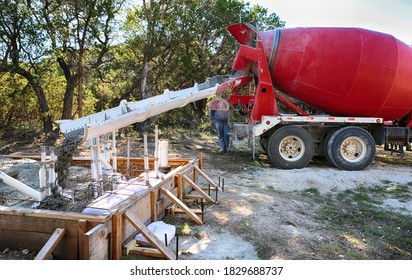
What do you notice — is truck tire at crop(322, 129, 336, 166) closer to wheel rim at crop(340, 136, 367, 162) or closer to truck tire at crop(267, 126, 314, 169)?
wheel rim at crop(340, 136, 367, 162)

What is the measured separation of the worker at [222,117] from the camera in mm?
10742

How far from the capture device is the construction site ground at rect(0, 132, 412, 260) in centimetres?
405

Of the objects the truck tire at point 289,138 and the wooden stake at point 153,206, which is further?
the truck tire at point 289,138

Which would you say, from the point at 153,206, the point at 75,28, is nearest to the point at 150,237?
the point at 153,206

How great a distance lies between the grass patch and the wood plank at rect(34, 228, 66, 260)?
2914 mm

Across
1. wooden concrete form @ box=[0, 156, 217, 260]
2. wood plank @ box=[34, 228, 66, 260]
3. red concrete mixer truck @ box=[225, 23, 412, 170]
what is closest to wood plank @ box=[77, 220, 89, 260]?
wooden concrete form @ box=[0, 156, 217, 260]

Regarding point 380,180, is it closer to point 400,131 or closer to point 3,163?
point 400,131

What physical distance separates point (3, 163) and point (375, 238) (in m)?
7.28

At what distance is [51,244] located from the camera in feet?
10.0

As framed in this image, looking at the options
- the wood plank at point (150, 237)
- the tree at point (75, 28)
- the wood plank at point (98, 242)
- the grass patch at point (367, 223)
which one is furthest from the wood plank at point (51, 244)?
the tree at point (75, 28)

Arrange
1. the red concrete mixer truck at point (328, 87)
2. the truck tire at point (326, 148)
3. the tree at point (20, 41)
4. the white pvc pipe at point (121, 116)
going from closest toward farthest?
1. the white pvc pipe at point (121, 116)
2. the red concrete mixer truck at point (328, 87)
3. the truck tire at point (326, 148)
4. the tree at point (20, 41)

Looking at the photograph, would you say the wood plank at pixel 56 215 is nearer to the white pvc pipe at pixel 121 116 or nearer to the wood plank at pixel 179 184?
the white pvc pipe at pixel 121 116

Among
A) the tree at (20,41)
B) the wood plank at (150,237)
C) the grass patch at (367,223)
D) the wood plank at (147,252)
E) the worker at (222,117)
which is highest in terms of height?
the tree at (20,41)

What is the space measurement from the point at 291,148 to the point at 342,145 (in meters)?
1.34
